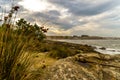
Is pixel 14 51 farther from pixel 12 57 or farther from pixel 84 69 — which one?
pixel 84 69

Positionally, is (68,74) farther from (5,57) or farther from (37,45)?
(5,57)

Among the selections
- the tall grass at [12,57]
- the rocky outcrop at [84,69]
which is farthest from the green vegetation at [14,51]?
the rocky outcrop at [84,69]

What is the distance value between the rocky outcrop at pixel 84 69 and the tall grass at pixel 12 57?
0.63m

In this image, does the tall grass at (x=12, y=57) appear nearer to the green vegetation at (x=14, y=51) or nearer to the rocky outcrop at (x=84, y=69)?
the green vegetation at (x=14, y=51)

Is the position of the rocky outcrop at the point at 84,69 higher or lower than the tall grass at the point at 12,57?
lower

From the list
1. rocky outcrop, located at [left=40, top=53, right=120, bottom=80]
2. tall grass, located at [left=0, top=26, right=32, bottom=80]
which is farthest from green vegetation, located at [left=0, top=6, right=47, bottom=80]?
rocky outcrop, located at [left=40, top=53, right=120, bottom=80]

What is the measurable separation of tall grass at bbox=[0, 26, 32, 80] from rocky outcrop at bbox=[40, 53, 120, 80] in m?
0.63

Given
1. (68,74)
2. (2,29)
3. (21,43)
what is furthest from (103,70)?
(2,29)

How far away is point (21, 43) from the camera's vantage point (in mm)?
4773

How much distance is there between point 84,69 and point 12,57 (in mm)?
1595

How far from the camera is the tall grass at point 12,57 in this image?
4.57 meters

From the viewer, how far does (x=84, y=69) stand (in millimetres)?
5352

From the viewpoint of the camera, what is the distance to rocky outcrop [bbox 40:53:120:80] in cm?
518

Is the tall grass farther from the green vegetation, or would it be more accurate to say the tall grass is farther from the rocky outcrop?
the rocky outcrop
